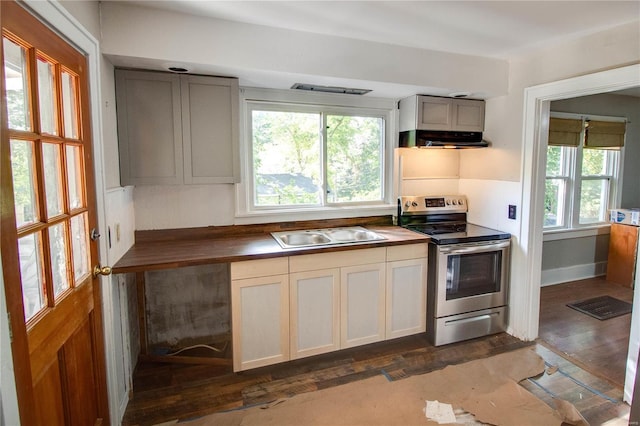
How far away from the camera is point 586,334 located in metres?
3.04

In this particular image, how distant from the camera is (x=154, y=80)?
7.46 feet

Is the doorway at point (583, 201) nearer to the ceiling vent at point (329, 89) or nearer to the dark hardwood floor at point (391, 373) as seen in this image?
the dark hardwood floor at point (391, 373)

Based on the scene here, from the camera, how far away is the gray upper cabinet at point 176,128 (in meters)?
2.25

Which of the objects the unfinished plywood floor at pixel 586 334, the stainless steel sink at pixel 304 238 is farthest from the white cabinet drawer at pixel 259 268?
the unfinished plywood floor at pixel 586 334

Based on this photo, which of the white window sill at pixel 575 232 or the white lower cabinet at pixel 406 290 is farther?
the white window sill at pixel 575 232

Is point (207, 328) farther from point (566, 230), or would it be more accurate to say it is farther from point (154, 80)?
point (566, 230)

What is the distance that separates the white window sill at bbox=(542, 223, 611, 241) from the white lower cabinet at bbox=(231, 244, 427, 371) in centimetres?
224

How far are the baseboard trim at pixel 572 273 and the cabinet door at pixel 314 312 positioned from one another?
291cm

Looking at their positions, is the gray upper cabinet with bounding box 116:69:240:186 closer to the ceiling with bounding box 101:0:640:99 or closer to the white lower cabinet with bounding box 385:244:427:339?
the ceiling with bounding box 101:0:640:99

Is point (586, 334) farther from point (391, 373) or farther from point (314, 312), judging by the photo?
point (314, 312)

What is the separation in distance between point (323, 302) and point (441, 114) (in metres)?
1.90

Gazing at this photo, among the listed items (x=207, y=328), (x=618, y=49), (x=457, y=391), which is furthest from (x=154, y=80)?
(x=618, y=49)

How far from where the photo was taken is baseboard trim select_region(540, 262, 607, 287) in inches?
166

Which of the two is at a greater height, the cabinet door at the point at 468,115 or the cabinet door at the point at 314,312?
the cabinet door at the point at 468,115
